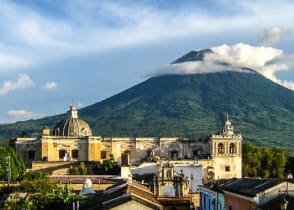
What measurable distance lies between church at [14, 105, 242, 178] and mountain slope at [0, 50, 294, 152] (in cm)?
3446

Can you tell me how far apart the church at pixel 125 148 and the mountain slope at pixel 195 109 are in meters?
34.5

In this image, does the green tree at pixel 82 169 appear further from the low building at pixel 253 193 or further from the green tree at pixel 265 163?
the low building at pixel 253 193

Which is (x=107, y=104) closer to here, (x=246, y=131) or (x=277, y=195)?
(x=246, y=131)

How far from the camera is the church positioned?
78688 mm

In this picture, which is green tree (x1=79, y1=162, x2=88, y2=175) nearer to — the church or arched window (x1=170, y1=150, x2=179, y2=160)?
the church

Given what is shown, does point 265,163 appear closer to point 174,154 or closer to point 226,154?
point 226,154

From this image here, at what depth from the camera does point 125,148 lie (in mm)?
83750

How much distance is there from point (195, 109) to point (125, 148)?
6909 centimetres

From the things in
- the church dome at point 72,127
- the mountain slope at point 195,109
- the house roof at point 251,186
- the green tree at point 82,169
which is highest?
the mountain slope at point 195,109

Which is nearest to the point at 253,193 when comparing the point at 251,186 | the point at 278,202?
the point at 278,202

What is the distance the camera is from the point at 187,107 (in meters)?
152

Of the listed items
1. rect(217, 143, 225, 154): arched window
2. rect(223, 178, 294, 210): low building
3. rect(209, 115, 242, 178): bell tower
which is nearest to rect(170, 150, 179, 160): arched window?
rect(209, 115, 242, 178): bell tower

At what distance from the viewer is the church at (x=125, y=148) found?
78688 millimetres

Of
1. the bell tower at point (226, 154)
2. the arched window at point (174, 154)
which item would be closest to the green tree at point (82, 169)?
the arched window at point (174, 154)
